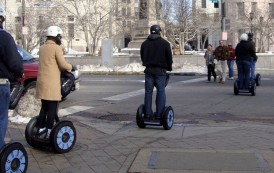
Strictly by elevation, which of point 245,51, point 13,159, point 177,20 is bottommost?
point 13,159

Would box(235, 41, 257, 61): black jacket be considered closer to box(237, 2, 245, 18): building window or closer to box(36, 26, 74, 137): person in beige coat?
box(36, 26, 74, 137): person in beige coat

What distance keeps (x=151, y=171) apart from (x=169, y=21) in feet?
106

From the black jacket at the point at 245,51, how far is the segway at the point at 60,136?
8.27m

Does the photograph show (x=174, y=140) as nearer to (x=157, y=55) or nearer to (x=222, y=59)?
(x=157, y=55)

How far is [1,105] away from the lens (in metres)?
5.32

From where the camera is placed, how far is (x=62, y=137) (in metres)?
6.79

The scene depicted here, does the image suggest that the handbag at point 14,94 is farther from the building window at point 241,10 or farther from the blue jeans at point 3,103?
the building window at point 241,10

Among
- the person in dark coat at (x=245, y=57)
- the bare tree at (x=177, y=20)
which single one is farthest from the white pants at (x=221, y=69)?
the bare tree at (x=177, y=20)

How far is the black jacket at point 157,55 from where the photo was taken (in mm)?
8375

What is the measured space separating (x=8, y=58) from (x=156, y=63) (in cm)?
359

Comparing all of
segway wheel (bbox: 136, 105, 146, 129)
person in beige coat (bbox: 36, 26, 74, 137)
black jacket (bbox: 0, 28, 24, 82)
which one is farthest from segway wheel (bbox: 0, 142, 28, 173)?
segway wheel (bbox: 136, 105, 146, 129)

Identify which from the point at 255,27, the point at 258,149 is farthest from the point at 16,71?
the point at 255,27

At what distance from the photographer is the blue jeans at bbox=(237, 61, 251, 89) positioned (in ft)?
46.0

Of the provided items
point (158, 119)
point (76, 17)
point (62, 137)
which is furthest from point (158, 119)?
point (76, 17)
